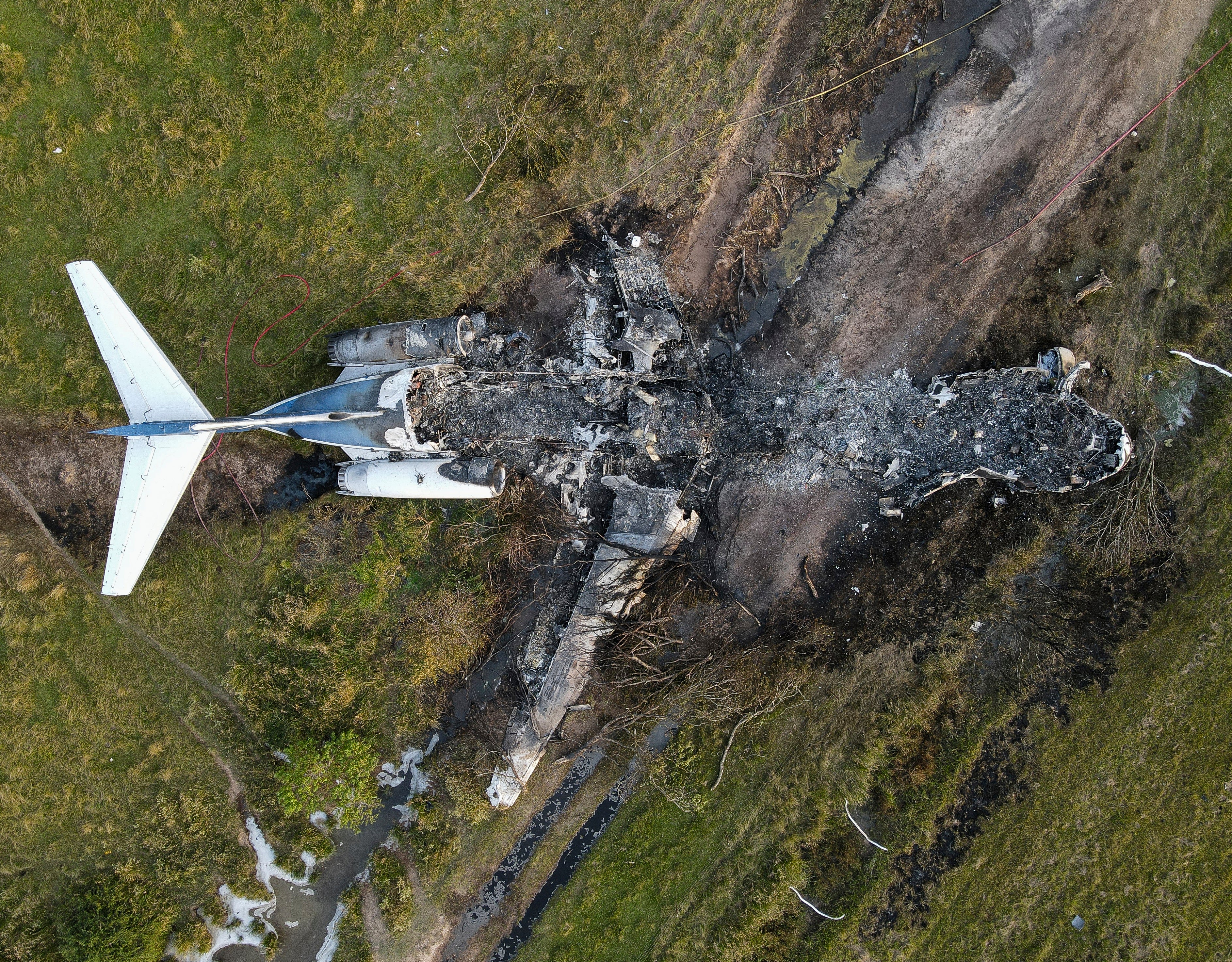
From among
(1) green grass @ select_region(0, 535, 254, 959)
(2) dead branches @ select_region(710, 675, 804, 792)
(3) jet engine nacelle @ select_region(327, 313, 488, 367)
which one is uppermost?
(3) jet engine nacelle @ select_region(327, 313, 488, 367)

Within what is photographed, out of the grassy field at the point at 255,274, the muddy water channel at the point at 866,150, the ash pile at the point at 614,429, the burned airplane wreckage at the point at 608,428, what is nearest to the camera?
the burned airplane wreckage at the point at 608,428

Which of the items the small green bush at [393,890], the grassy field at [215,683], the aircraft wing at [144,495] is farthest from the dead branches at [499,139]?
Result: the small green bush at [393,890]

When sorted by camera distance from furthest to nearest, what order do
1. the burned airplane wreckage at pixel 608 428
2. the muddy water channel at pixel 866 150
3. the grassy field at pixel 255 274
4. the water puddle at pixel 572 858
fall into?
the water puddle at pixel 572 858 → the grassy field at pixel 255 274 → the muddy water channel at pixel 866 150 → the burned airplane wreckage at pixel 608 428

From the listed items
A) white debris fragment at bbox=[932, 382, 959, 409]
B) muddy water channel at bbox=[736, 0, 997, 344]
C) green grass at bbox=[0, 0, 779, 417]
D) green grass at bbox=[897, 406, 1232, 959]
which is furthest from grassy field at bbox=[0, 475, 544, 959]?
green grass at bbox=[897, 406, 1232, 959]

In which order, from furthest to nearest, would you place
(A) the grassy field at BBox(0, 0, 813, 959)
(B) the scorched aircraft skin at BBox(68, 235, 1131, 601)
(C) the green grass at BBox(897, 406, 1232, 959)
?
(A) the grassy field at BBox(0, 0, 813, 959) < (C) the green grass at BBox(897, 406, 1232, 959) < (B) the scorched aircraft skin at BBox(68, 235, 1131, 601)

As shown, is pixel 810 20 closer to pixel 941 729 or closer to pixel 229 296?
pixel 229 296

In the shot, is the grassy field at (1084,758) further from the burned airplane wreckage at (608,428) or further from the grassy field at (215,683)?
the grassy field at (215,683)

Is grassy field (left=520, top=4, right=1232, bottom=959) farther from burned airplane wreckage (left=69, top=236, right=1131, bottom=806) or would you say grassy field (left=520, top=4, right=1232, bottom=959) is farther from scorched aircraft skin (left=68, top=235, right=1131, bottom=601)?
burned airplane wreckage (left=69, top=236, right=1131, bottom=806)
